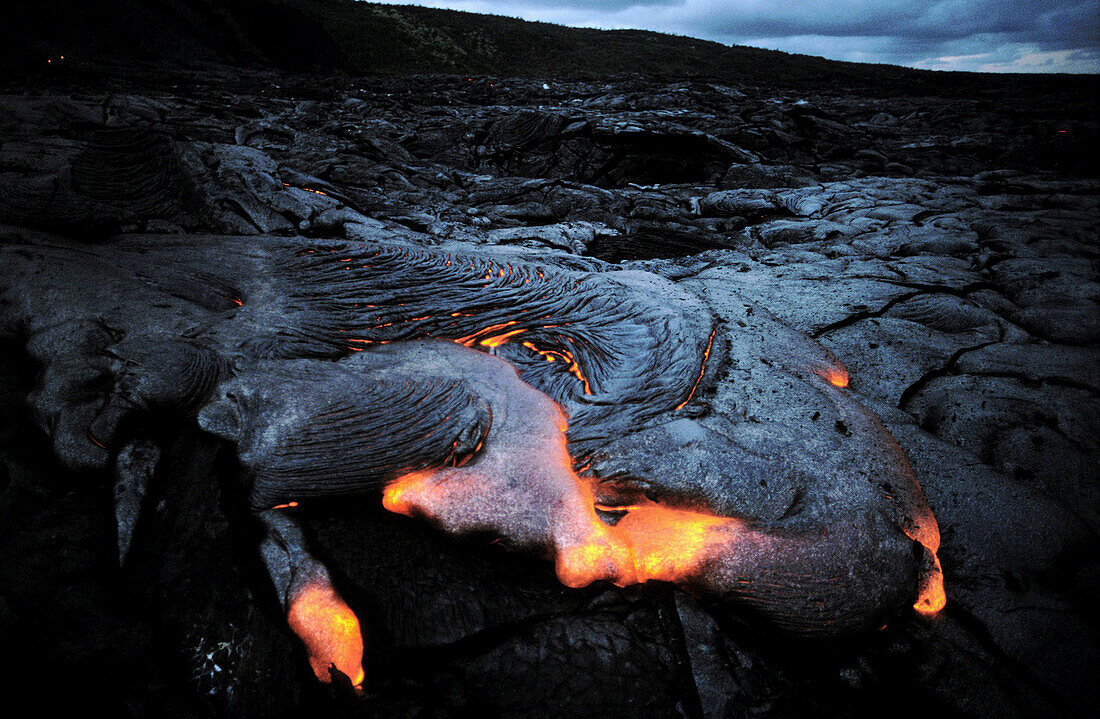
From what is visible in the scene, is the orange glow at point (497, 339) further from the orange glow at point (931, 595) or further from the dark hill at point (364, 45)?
the dark hill at point (364, 45)

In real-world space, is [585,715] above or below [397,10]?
below

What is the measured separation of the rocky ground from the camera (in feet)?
4.68

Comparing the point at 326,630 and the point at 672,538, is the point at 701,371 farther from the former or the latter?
the point at 326,630

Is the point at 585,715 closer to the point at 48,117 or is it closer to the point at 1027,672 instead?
the point at 1027,672

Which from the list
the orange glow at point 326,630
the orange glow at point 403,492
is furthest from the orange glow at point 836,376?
the orange glow at point 326,630

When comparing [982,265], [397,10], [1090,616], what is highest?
[397,10]

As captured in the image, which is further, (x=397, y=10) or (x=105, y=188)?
(x=397, y=10)

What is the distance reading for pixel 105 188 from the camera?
10.2 ft

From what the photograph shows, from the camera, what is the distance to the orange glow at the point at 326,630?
147 centimetres

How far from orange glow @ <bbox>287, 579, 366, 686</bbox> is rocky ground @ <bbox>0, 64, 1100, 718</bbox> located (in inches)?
1.7

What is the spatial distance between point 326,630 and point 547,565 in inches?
30.8

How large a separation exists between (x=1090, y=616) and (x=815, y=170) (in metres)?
6.81

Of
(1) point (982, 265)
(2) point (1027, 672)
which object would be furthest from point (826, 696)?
(1) point (982, 265)

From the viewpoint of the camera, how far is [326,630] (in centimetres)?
151
